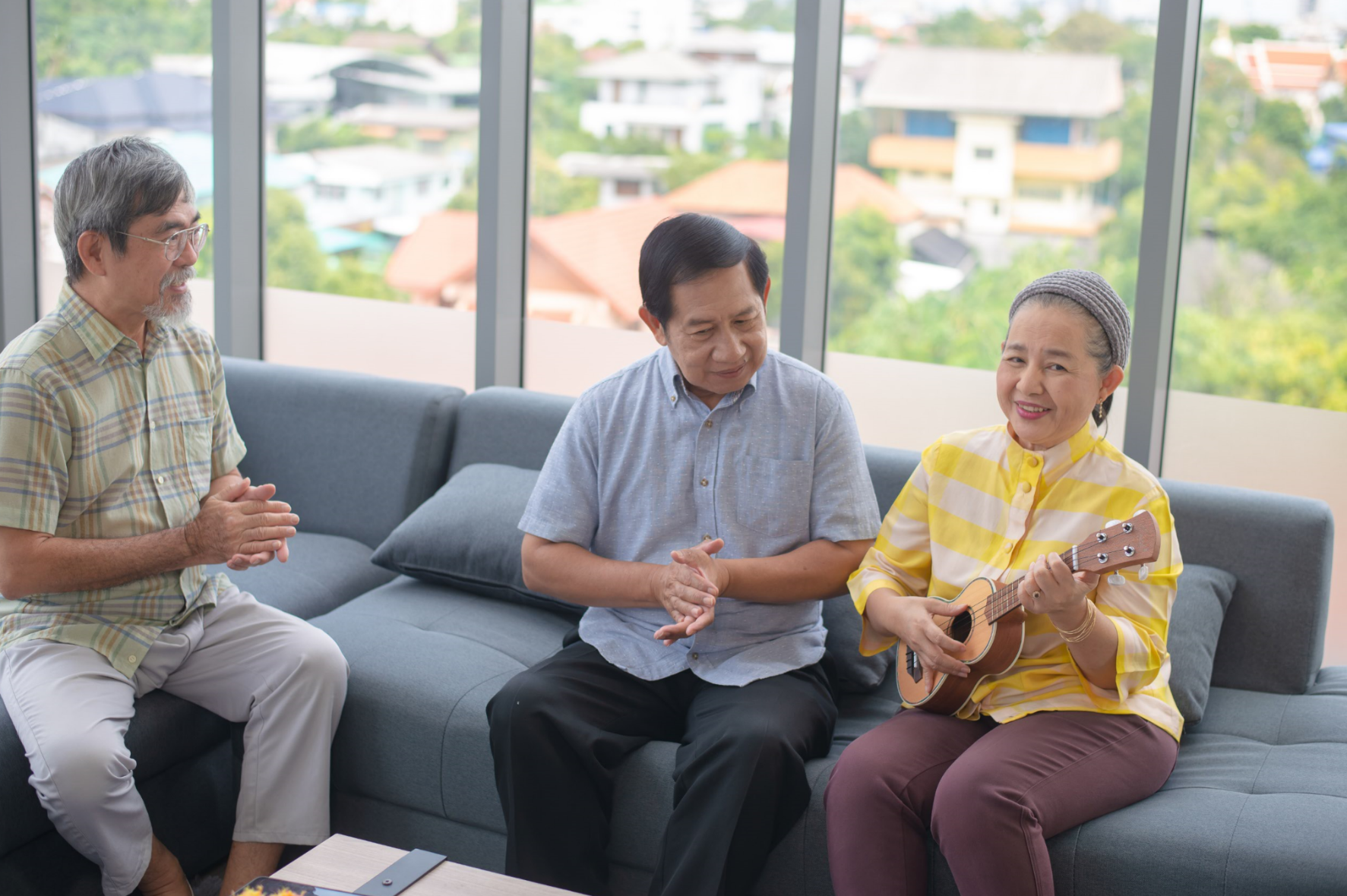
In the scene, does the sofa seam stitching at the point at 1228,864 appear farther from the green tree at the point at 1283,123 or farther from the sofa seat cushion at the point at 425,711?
the green tree at the point at 1283,123

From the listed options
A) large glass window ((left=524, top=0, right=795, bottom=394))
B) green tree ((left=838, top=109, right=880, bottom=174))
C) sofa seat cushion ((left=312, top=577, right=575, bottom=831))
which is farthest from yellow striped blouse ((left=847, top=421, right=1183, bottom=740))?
large glass window ((left=524, top=0, right=795, bottom=394))

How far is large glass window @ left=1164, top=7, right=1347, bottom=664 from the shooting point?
281cm

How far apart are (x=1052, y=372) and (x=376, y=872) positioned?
1255 millimetres

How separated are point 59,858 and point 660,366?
1402mm

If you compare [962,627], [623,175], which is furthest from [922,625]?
[623,175]

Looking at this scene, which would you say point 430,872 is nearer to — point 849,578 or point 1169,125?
point 849,578

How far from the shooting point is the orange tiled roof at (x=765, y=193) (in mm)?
3295

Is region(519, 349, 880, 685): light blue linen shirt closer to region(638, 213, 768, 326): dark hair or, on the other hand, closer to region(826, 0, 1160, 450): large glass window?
region(638, 213, 768, 326): dark hair

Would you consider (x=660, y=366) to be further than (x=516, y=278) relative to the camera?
No

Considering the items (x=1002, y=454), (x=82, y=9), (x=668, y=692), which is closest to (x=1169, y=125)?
(x=1002, y=454)

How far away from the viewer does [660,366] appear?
2.26m

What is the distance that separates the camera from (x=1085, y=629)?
5.78 feet

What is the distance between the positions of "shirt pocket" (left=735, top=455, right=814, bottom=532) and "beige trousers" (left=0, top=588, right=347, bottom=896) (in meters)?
0.86

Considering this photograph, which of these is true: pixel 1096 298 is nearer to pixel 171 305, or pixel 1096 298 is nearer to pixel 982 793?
pixel 982 793
